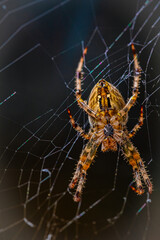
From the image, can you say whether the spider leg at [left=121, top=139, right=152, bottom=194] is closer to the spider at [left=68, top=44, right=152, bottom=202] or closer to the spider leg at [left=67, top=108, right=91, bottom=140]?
the spider at [left=68, top=44, right=152, bottom=202]

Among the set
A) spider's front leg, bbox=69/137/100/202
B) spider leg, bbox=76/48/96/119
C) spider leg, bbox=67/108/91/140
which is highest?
spider leg, bbox=76/48/96/119

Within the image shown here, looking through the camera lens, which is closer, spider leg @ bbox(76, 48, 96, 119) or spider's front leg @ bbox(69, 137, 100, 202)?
spider leg @ bbox(76, 48, 96, 119)

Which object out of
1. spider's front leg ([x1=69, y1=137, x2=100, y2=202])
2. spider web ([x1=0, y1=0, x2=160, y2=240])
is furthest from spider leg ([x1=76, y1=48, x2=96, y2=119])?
spider web ([x1=0, y1=0, x2=160, y2=240])

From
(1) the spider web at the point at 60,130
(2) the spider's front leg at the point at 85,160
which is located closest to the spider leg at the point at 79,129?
(2) the spider's front leg at the point at 85,160

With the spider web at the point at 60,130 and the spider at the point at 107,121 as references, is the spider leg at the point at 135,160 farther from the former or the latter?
the spider web at the point at 60,130

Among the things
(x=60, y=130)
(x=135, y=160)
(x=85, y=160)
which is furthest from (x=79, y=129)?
(x=60, y=130)
